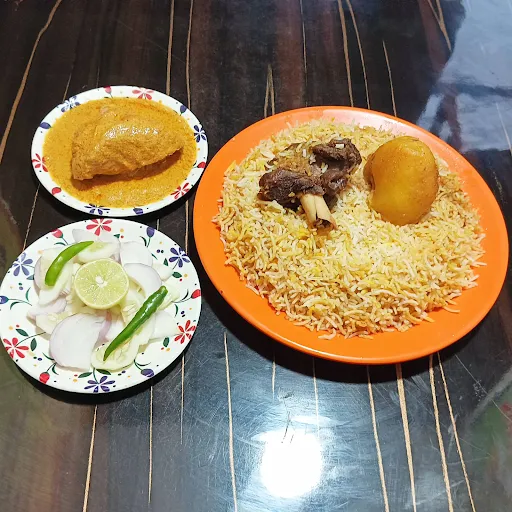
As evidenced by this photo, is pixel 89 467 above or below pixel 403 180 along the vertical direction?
below

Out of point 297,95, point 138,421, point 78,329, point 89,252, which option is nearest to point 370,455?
point 138,421

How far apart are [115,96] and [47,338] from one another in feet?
5.22

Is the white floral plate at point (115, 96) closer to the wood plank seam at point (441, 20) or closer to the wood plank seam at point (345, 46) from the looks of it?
the wood plank seam at point (345, 46)

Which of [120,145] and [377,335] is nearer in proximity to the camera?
[377,335]

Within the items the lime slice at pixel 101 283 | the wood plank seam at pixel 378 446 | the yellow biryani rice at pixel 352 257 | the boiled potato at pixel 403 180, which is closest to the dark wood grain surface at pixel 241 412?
the wood plank seam at pixel 378 446

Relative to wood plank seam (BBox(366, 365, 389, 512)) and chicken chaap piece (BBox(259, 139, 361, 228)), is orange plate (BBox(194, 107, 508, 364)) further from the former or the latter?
chicken chaap piece (BBox(259, 139, 361, 228))

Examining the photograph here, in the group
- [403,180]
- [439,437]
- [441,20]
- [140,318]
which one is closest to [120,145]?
[140,318]

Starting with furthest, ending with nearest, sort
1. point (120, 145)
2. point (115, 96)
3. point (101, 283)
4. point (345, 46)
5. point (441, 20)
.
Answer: point (441, 20) → point (345, 46) → point (115, 96) → point (120, 145) → point (101, 283)

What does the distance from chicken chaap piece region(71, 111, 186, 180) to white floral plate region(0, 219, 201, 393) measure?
1.14 ft

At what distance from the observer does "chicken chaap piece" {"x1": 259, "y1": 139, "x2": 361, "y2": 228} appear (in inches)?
89.1

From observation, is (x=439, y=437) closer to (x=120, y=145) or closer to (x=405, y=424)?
(x=405, y=424)

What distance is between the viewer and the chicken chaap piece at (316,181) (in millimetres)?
2264

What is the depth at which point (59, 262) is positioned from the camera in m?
2.15

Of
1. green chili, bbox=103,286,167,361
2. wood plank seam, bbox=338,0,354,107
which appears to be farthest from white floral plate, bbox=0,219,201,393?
wood plank seam, bbox=338,0,354,107
